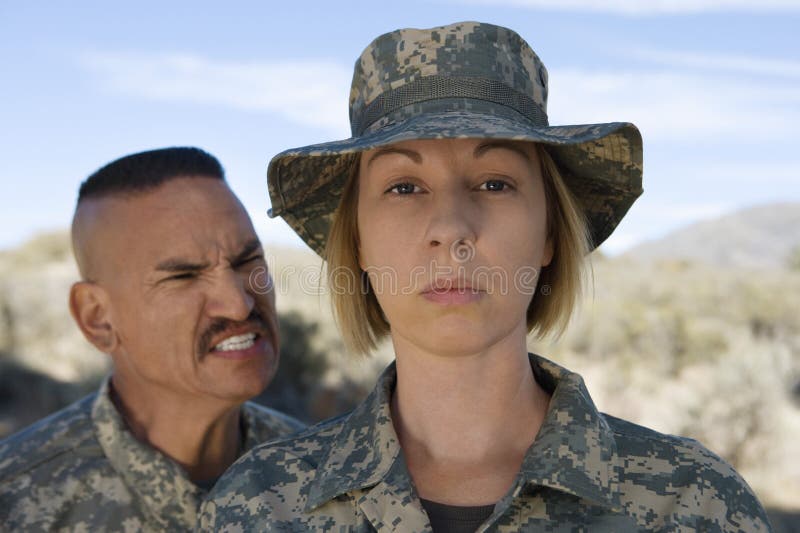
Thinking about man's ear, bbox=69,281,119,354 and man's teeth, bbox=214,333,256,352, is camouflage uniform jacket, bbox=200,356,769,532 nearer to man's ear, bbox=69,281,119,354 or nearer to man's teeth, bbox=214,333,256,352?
man's teeth, bbox=214,333,256,352

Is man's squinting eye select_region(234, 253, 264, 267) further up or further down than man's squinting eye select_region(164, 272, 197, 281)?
further up

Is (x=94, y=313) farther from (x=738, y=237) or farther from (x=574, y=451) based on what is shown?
(x=738, y=237)

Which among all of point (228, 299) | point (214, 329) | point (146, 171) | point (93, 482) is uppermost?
point (146, 171)

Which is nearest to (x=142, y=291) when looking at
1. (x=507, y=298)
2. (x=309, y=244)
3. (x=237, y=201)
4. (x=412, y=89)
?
(x=237, y=201)

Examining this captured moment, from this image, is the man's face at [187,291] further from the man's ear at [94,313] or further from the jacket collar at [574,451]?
the jacket collar at [574,451]

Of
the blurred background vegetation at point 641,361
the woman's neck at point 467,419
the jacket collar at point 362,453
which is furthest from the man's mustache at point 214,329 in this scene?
the blurred background vegetation at point 641,361

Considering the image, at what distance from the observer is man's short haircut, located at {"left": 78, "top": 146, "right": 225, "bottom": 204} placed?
365 cm

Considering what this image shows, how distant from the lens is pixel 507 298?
7.45ft

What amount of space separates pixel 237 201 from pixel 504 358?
5.74ft

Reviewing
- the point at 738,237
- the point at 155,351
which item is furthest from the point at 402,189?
the point at 738,237

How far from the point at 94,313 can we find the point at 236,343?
682 mm

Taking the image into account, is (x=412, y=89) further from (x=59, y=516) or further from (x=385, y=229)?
(x=59, y=516)

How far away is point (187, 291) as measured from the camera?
3.50 metres

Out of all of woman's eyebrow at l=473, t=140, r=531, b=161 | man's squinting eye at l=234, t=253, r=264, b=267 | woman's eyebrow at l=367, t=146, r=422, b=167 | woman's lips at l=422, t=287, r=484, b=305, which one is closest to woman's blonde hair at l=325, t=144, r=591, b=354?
woman's eyebrow at l=473, t=140, r=531, b=161
